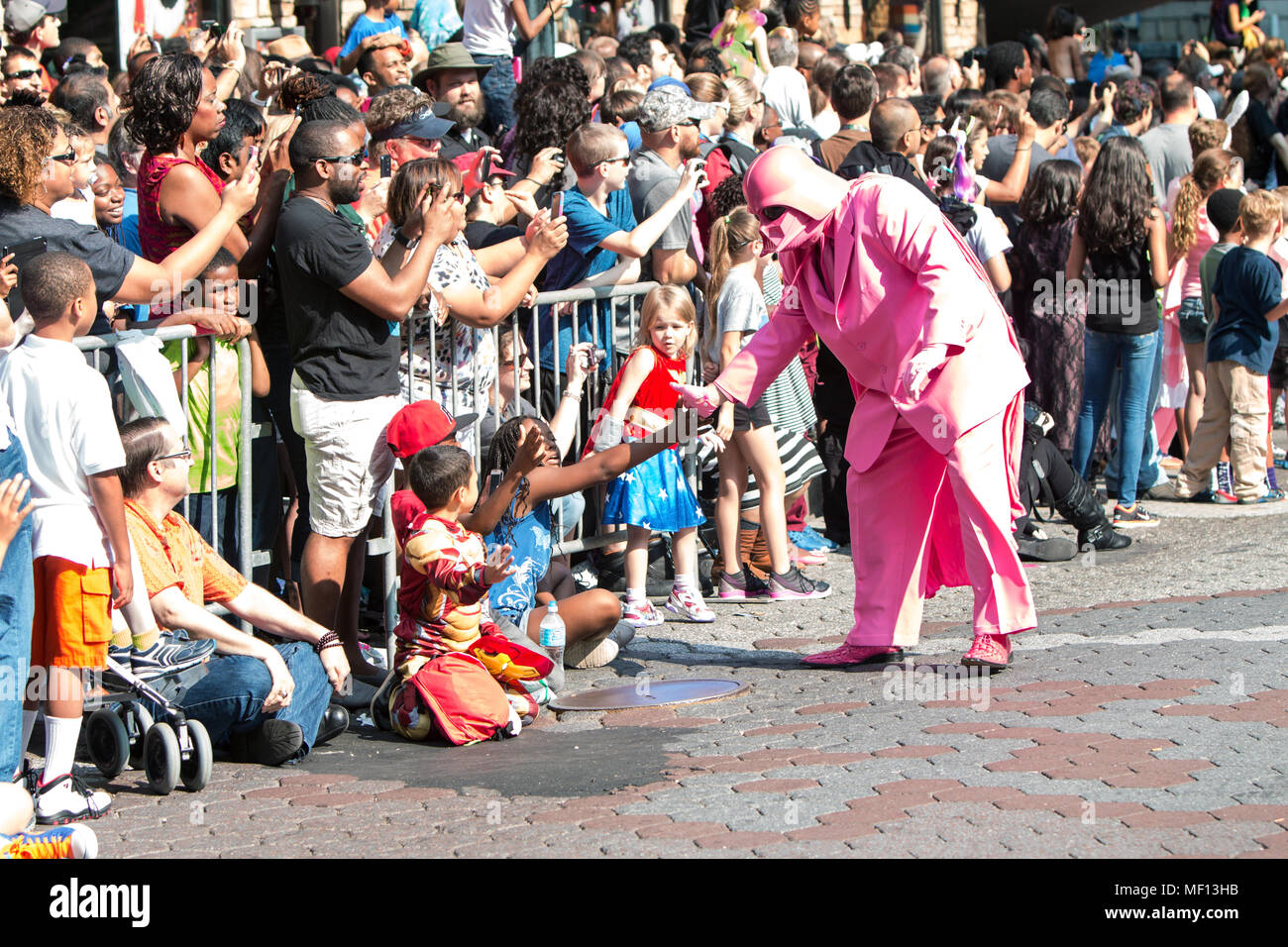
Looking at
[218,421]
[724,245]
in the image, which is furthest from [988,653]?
[218,421]

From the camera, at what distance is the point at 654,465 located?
729 centimetres

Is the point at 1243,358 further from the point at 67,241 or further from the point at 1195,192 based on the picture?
the point at 67,241

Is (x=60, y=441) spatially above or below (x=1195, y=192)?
below

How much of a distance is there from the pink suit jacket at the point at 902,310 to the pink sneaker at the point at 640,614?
150 cm

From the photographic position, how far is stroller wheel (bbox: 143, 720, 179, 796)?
4.84m

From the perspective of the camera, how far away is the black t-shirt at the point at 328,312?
5801 millimetres

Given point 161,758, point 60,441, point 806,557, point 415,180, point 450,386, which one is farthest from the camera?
point 806,557

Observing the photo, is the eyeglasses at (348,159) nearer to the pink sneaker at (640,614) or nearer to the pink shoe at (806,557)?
the pink sneaker at (640,614)

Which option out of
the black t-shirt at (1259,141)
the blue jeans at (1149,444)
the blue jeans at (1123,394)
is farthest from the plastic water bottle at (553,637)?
the black t-shirt at (1259,141)

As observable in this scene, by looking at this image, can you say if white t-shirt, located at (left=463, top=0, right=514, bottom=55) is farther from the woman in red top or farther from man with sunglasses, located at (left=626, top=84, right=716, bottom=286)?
the woman in red top

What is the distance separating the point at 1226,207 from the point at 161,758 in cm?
718

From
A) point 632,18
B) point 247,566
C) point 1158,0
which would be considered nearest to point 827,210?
point 247,566

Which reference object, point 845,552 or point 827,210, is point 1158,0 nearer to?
point 845,552

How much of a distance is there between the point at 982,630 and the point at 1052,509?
10.2ft
